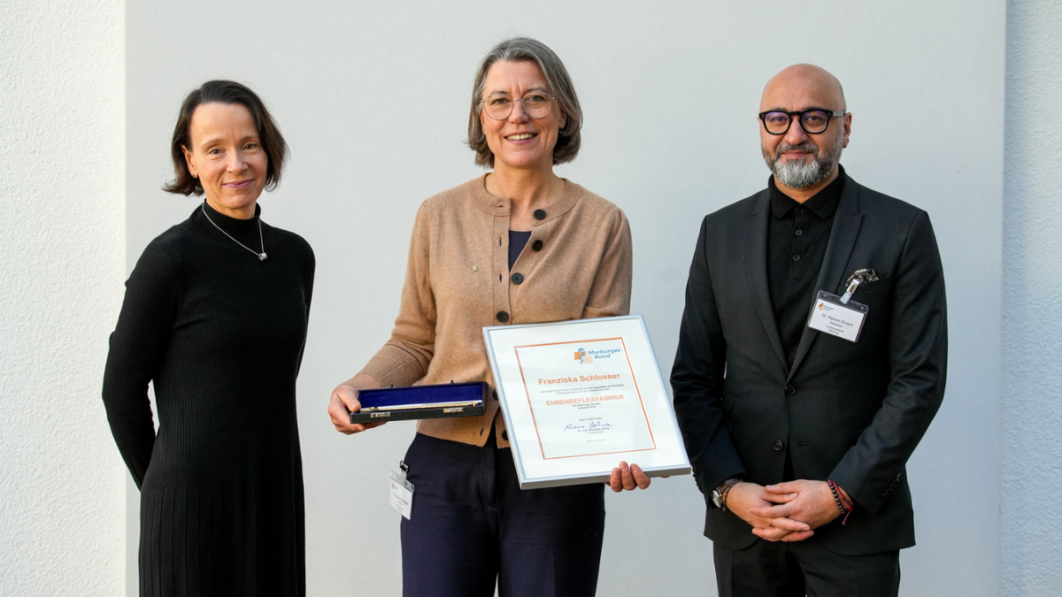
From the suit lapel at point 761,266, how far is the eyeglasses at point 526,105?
62 cm

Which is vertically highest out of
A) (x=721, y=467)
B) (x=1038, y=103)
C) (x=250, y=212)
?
(x=1038, y=103)

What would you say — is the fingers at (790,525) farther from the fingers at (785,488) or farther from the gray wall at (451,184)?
the gray wall at (451,184)

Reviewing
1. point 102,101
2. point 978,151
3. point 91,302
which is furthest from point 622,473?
point 102,101

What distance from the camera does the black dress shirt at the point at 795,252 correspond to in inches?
79.0

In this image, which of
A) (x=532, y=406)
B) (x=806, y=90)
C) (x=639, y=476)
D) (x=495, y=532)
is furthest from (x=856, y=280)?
(x=495, y=532)

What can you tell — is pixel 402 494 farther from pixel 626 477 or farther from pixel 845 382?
pixel 845 382

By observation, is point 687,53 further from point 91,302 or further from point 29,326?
point 29,326

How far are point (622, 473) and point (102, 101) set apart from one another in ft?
9.09

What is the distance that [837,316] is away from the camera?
192 centimetres

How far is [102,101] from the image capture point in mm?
3295

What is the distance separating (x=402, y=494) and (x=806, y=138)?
1.36 metres

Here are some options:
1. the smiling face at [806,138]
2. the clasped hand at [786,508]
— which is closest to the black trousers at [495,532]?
the clasped hand at [786,508]

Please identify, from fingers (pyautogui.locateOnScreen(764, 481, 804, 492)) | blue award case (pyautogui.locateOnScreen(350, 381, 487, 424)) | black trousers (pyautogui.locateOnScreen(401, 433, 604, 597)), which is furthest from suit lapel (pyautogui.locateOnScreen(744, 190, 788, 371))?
blue award case (pyautogui.locateOnScreen(350, 381, 487, 424))

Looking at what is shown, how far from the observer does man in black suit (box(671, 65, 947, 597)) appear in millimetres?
1907
